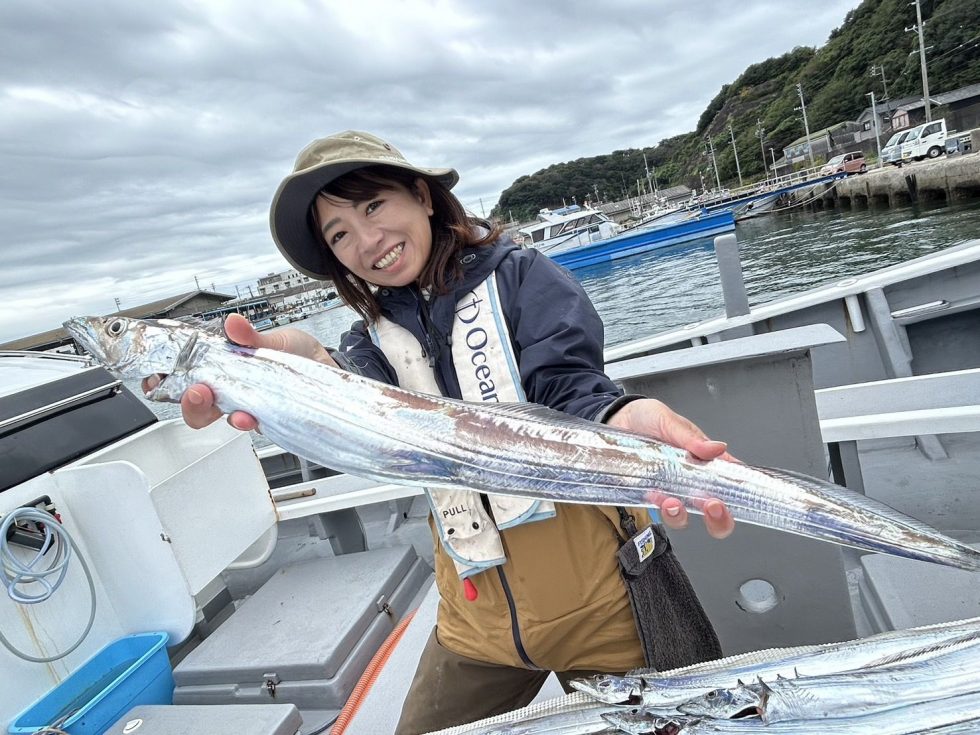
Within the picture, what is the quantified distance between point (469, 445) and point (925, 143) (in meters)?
50.8

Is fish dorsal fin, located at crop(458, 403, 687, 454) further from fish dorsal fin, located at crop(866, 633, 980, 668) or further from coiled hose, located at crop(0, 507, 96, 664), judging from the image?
coiled hose, located at crop(0, 507, 96, 664)

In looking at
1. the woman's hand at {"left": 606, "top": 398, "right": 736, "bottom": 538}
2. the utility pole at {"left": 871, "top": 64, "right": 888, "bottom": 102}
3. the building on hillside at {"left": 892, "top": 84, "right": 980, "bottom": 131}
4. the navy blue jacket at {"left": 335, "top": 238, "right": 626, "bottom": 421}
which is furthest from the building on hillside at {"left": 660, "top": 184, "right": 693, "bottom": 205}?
the woman's hand at {"left": 606, "top": 398, "right": 736, "bottom": 538}

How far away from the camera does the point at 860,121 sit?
68.0 meters

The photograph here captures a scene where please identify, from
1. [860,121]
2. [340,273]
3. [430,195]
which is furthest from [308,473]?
[860,121]

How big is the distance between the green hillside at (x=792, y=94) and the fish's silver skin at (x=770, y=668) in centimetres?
4024

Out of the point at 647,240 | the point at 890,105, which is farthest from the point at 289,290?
the point at 890,105

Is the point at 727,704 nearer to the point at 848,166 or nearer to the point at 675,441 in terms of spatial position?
the point at 675,441

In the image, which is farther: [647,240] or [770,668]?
[647,240]

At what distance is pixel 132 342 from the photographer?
6.13 ft

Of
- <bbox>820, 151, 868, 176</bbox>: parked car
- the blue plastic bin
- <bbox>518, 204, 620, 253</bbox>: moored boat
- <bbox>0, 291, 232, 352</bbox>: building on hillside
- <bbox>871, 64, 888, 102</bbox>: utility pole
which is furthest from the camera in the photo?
<bbox>871, 64, 888, 102</bbox>: utility pole

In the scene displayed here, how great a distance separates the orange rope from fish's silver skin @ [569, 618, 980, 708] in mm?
1668

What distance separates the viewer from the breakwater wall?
95.3 ft

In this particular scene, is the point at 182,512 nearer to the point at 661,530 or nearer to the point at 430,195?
the point at 430,195

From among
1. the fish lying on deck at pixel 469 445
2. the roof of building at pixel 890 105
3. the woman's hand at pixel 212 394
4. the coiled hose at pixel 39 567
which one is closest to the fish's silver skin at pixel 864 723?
the fish lying on deck at pixel 469 445
